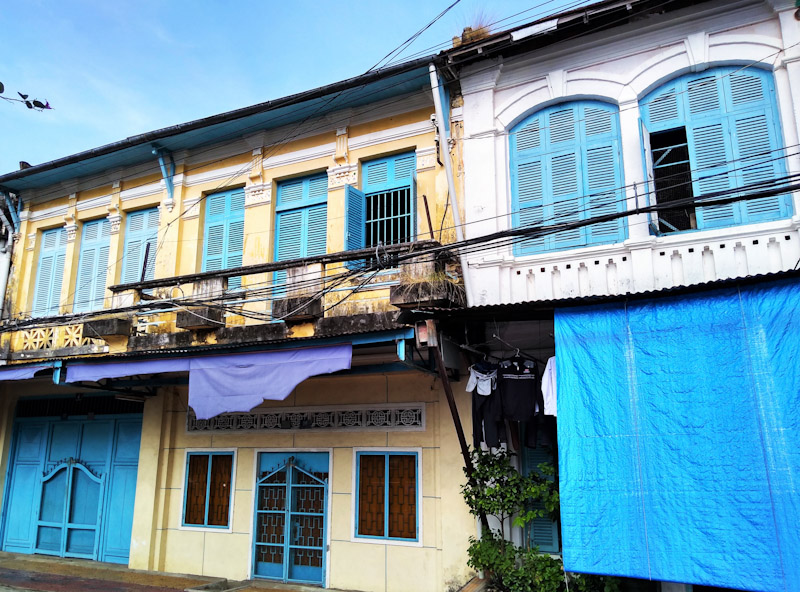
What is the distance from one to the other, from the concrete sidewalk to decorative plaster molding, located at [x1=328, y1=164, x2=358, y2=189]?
585 cm

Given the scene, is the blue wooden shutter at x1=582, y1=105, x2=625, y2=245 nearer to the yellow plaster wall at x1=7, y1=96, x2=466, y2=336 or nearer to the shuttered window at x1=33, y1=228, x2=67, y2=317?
the yellow plaster wall at x1=7, y1=96, x2=466, y2=336

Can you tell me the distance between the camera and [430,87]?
30.9 feet

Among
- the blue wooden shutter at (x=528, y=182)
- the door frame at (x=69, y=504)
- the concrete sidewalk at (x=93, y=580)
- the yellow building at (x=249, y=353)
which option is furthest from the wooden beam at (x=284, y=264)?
the concrete sidewalk at (x=93, y=580)

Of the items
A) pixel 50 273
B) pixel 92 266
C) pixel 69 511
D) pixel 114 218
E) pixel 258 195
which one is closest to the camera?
pixel 258 195

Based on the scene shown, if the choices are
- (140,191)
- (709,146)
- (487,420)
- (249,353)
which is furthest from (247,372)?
(709,146)

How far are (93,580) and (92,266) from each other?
5.63 m

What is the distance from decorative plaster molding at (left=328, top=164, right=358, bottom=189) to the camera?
10.0 meters

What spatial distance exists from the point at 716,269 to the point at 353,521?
5660 mm

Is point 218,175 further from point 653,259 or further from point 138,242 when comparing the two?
point 653,259

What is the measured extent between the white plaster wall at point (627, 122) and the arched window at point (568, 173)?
15 centimetres

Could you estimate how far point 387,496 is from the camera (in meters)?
8.89

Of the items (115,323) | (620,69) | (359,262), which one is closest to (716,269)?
(620,69)

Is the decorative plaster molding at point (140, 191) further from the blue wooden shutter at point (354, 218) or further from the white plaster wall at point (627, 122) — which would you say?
the white plaster wall at point (627, 122)

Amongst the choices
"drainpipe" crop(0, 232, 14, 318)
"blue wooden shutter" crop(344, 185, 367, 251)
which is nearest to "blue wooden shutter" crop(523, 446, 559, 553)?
"blue wooden shutter" crop(344, 185, 367, 251)
